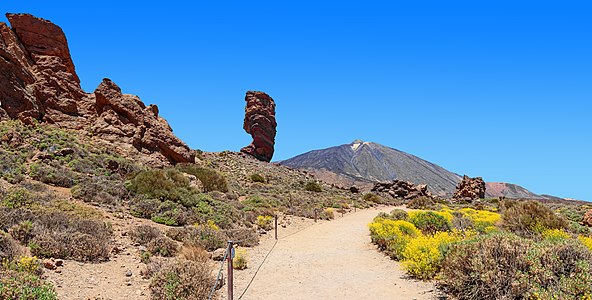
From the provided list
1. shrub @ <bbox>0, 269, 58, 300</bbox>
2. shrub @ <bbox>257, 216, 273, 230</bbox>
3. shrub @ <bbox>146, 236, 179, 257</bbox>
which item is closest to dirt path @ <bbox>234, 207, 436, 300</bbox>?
shrub @ <bbox>146, 236, 179, 257</bbox>

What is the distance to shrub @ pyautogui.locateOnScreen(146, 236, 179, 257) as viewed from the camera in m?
9.24

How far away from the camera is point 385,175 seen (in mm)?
173500

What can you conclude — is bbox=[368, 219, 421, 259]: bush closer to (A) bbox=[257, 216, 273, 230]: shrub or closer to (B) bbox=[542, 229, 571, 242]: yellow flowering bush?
(B) bbox=[542, 229, 571, 242]: yellow flowering bush

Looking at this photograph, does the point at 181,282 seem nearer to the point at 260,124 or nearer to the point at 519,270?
the point at 519,270

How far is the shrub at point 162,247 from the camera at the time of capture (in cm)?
924

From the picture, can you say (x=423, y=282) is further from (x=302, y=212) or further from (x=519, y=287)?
(x=302, y=212)

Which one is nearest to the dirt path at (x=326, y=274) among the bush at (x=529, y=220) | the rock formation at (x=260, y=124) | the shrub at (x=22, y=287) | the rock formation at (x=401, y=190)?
the shrub at (x=22, y=287)

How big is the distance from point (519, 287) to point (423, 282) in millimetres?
2437

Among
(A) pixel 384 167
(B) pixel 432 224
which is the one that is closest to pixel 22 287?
(B) pixel 432 224

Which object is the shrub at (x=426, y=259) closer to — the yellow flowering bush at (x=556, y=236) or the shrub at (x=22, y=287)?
the yellow flowering bush at (x=556, y=236)

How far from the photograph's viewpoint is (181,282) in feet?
21.4

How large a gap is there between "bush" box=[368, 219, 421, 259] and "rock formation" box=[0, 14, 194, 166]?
58.5ft

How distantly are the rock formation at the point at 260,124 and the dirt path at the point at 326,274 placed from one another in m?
46.5

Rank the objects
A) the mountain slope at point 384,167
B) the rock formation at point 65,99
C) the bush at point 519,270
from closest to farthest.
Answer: the bush at point 519,270 < the rock formation at point 65,99 < the mountain slope at point 384,167
